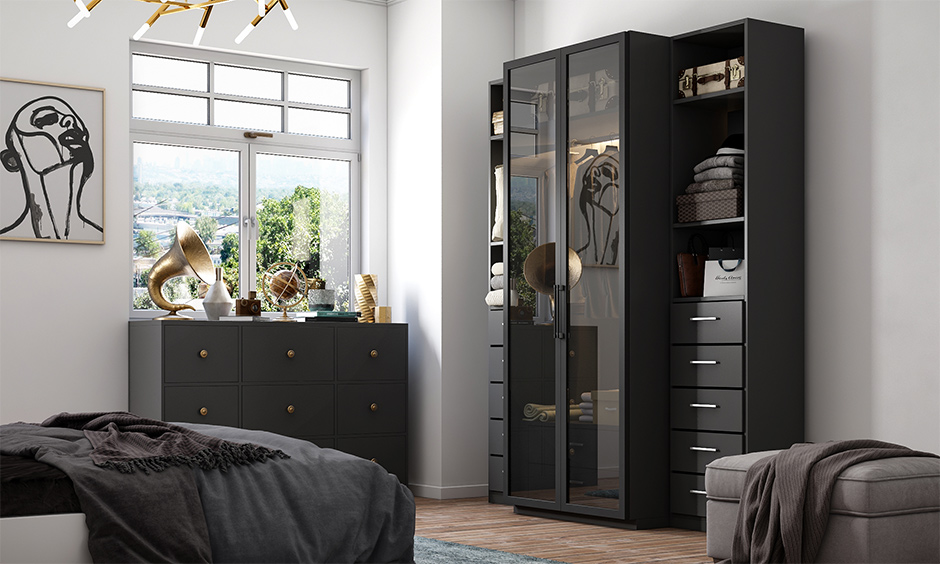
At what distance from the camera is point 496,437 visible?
17.5ft

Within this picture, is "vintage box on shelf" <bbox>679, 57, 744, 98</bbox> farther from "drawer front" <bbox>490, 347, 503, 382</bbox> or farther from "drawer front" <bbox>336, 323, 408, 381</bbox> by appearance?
"drawer front" <bbox>336, 323, 408, 381</bbox>

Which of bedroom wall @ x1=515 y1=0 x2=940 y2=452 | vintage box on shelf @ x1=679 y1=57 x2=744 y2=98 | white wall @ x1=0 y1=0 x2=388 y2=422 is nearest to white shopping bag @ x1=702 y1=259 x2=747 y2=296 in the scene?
bedroom wall @ x1=515 y1=0 x2=940 y2=452

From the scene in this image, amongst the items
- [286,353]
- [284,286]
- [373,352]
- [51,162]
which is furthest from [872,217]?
[51,162]

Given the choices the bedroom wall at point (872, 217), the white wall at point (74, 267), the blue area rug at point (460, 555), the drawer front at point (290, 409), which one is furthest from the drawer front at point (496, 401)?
the white wall at point (74, 267)

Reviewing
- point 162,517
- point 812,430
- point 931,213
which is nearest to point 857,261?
point 931,213

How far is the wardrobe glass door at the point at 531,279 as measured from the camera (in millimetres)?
4836

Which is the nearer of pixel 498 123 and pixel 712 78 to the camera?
pixel 712 78

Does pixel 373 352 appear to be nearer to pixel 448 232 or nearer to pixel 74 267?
pixel 448 232

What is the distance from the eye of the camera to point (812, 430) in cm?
433

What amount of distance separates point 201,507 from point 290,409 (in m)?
2.38

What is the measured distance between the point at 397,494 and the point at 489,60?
3.26 m

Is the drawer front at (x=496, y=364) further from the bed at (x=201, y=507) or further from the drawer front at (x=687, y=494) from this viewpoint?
the bed at (x=201, y=507)

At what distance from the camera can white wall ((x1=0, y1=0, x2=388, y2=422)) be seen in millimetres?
4887

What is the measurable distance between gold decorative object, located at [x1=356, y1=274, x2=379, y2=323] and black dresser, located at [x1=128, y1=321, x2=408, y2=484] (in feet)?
0.76
